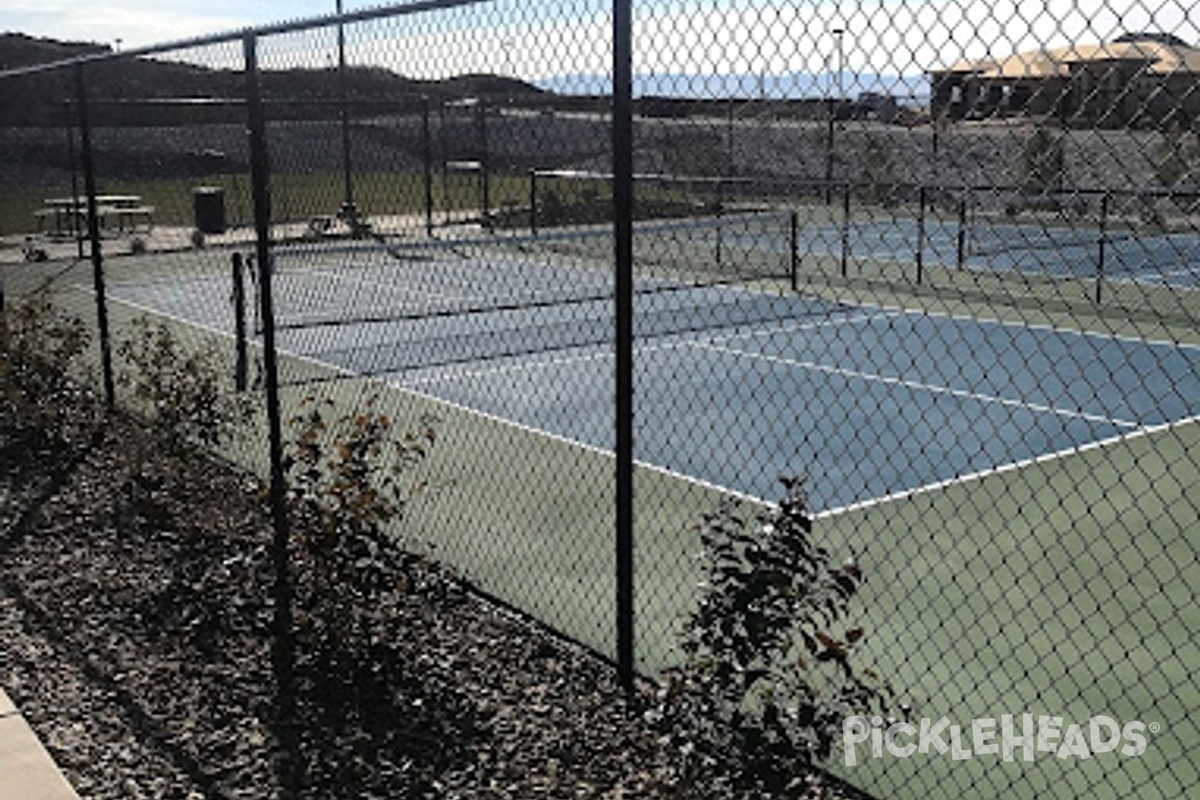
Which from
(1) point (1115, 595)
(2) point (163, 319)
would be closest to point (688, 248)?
(2) point (163, 319)

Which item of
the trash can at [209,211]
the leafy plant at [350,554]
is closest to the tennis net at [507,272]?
the trash can at [209,211]

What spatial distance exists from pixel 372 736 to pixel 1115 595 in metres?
3.45

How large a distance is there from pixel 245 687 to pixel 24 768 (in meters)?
0.88

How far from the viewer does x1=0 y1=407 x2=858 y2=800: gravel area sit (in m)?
4.52

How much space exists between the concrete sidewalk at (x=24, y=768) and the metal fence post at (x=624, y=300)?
1.99m

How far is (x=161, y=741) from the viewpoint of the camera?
480cm

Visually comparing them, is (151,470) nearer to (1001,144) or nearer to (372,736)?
(372,736)

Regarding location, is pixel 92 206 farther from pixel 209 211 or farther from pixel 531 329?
Result: pixel 209 211

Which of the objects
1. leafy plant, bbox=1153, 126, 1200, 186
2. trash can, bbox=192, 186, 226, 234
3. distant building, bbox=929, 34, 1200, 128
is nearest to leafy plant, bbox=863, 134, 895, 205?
leafy plant, bbox=1153, 126, 1200, 186

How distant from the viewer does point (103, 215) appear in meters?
27.2

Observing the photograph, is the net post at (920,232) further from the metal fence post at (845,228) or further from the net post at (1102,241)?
the net post at (1102,241)

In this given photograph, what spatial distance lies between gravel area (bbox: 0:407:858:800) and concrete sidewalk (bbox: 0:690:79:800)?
0.06 metres

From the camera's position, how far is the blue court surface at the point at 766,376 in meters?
9.04

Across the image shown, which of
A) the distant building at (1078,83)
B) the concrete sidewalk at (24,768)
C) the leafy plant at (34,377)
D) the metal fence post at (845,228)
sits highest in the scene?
the distant building at (1078,83)
